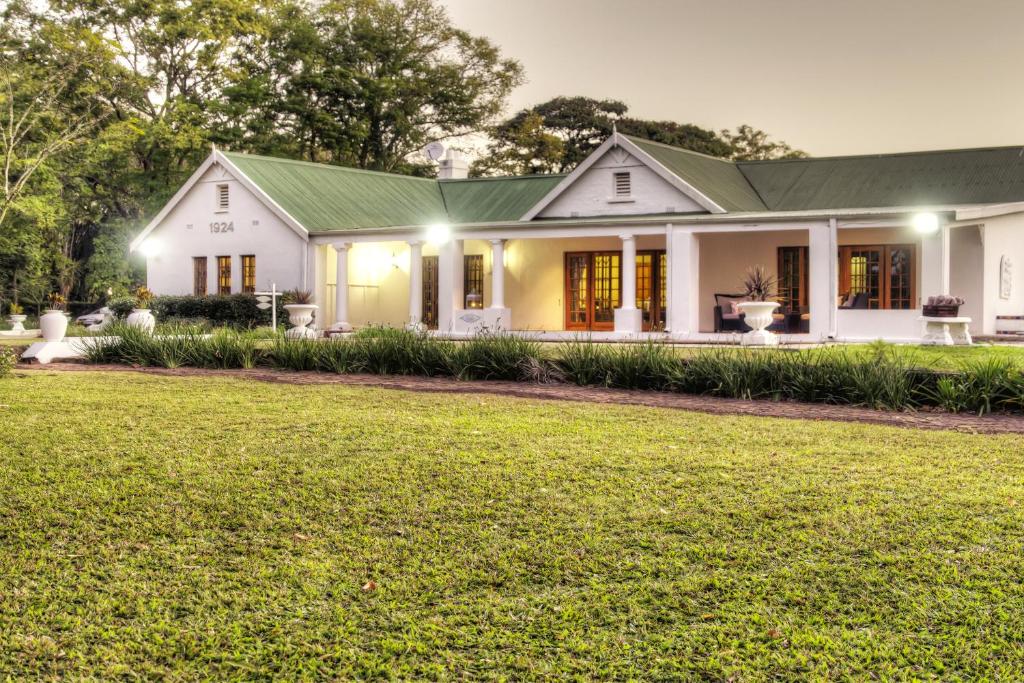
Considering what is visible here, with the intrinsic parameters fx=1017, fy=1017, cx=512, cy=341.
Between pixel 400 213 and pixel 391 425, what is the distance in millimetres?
21467

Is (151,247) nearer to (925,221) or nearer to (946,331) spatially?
(925,221)

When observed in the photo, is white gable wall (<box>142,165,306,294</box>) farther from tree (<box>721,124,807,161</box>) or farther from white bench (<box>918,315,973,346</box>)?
tree (<box>721,124,807,161</box>)

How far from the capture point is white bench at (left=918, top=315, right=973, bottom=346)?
18.5 m

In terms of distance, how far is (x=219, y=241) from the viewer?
2908 cm

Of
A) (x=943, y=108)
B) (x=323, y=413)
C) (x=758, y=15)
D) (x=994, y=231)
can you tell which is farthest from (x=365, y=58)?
(x=323, y=413)

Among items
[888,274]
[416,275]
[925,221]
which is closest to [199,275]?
[416,275]

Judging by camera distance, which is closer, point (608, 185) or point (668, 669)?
point (668, 669)

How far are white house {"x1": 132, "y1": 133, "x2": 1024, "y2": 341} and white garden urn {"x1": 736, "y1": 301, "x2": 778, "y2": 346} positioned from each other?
5.46 feet

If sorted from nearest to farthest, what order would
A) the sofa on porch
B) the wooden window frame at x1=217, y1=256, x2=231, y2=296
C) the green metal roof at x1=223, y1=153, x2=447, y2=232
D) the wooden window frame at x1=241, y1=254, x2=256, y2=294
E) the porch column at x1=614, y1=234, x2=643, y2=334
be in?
1. the porch column at x1=614, y1=234, x2=643, y2=334
2. the sofa on porch
3. the green metal roof at x1=223, y1=153, x2=447, y2=232
4. the wooden window frame at x1=241, y1=254, x2=256, y2=294
5. the wooden window frame at x1=217, y1=256, x2=231, y2=296

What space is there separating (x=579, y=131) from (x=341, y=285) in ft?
77.3

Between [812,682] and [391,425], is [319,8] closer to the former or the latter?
[391,425]

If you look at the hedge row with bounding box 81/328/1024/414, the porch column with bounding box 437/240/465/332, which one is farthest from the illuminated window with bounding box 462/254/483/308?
the hedge row with bounding box 81/328/1024/414

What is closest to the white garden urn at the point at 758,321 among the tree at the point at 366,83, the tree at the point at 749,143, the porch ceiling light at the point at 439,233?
the porch ceiling light at the point at 439,233

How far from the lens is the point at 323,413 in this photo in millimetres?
10312
